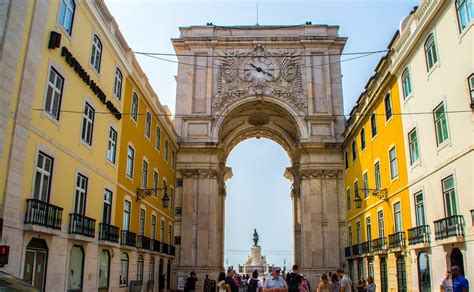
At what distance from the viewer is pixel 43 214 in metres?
12.9

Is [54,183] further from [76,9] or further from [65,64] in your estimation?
[76,9]

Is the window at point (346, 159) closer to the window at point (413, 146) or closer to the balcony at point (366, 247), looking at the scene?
the balcony at point (366, 247)

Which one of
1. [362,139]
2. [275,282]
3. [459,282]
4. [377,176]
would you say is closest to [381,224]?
[377,176]

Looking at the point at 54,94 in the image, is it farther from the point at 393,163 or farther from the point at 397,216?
the point at 397,216

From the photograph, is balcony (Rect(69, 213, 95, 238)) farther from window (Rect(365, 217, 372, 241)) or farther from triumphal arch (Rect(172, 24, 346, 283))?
triumphal arch (Rect(172, 24, 346, 283))

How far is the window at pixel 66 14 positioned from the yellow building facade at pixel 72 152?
1.4 inches

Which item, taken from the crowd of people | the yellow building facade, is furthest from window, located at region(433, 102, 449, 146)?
the yellow building facade

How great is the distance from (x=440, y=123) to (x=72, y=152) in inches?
502

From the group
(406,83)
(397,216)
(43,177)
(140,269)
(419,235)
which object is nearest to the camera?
(43,177)

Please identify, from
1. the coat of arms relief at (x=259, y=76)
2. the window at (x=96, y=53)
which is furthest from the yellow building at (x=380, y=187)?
the window at (x=96, y=53)

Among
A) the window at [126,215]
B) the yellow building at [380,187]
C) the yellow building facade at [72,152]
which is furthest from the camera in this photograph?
the window at [126,215]

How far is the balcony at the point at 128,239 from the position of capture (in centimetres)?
2014

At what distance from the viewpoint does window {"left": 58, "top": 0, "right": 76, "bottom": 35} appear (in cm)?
1470

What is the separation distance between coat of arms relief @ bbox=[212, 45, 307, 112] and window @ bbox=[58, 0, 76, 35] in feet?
67.5
